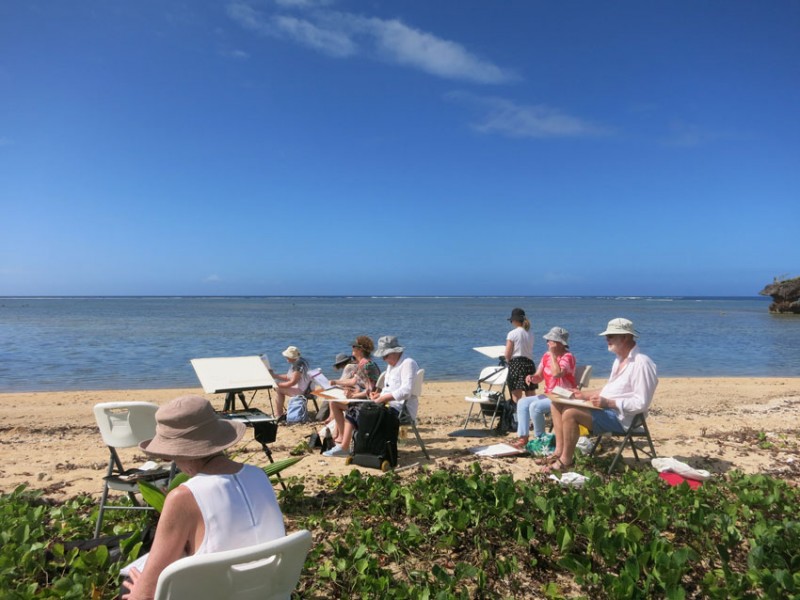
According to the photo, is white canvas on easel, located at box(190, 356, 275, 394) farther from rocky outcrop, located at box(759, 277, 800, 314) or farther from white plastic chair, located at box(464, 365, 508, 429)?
rocky outcrop, located at box(759, 277, 800, 314)

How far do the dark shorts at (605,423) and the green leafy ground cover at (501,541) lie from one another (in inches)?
34.1

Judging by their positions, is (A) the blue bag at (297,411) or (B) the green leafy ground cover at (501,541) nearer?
(B) the green leafy ground cover at (501,541)

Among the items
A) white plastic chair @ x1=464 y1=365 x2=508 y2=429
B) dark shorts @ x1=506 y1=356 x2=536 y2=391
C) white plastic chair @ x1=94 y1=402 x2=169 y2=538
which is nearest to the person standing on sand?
dark shorts @ x1=506 y1=356 x2=536 y2=391

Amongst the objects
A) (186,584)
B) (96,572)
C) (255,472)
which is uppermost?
(255,472)

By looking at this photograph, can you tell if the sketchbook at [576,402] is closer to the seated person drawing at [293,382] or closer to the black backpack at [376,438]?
the black backpack at [376,438]

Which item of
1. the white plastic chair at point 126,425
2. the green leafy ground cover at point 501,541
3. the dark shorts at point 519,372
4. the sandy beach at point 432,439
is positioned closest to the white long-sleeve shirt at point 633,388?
the sandy beach at point 432,439

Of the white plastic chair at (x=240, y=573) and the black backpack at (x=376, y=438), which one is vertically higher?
the white plastic chair at (x=240, y=573)

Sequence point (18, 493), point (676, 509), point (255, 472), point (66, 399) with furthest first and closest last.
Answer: point (66, 399), point (18, 493), point (676, 509), point (255, 472)

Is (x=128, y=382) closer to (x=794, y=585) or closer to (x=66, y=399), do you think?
(x=66, y=399)

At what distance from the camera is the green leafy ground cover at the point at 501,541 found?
288cm

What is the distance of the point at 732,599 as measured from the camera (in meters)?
2.77

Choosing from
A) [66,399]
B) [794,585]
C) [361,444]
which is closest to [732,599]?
[794,585]

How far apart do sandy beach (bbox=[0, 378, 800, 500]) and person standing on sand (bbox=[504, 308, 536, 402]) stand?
0.69 m

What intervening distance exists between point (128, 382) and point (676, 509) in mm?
13176
